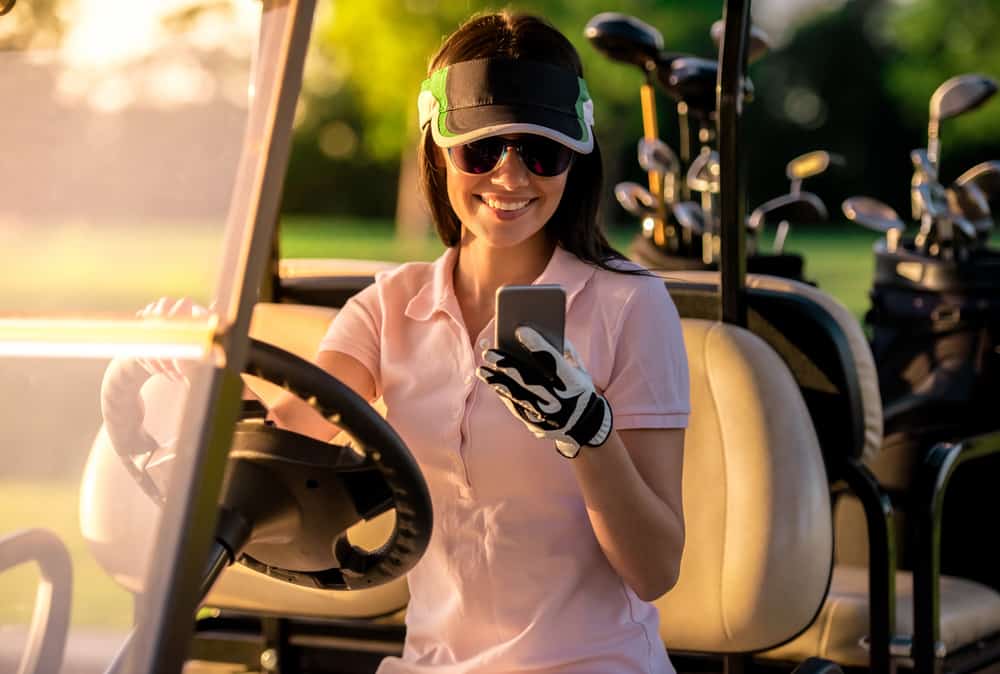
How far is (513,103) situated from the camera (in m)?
1.76

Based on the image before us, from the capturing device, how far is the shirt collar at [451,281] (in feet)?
6.14

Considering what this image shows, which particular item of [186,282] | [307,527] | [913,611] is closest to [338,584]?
[307,527]

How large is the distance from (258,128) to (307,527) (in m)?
0.56

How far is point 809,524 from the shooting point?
211 cm

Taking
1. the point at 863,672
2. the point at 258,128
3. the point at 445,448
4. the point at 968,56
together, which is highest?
the point at 968,56

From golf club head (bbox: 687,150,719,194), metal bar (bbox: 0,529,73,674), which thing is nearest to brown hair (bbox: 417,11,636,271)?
metal bar (bbox: 0,529,73,674)

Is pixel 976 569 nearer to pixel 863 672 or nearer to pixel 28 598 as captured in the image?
pixel 863 672

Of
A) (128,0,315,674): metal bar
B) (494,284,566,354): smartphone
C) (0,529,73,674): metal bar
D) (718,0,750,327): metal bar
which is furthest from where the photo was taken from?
(718,0,750,327): metal bar

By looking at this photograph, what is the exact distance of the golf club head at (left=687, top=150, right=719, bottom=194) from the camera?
131 inches

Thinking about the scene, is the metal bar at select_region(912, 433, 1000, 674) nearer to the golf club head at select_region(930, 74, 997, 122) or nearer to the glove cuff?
the glove cuff

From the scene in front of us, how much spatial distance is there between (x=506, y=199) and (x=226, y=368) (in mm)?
831

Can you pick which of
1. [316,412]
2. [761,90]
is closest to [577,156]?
[316,412]

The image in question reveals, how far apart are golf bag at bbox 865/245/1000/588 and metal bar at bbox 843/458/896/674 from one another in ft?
2.21

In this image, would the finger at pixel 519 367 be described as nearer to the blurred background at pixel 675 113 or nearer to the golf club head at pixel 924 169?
the golf club head at pixel 924 169
